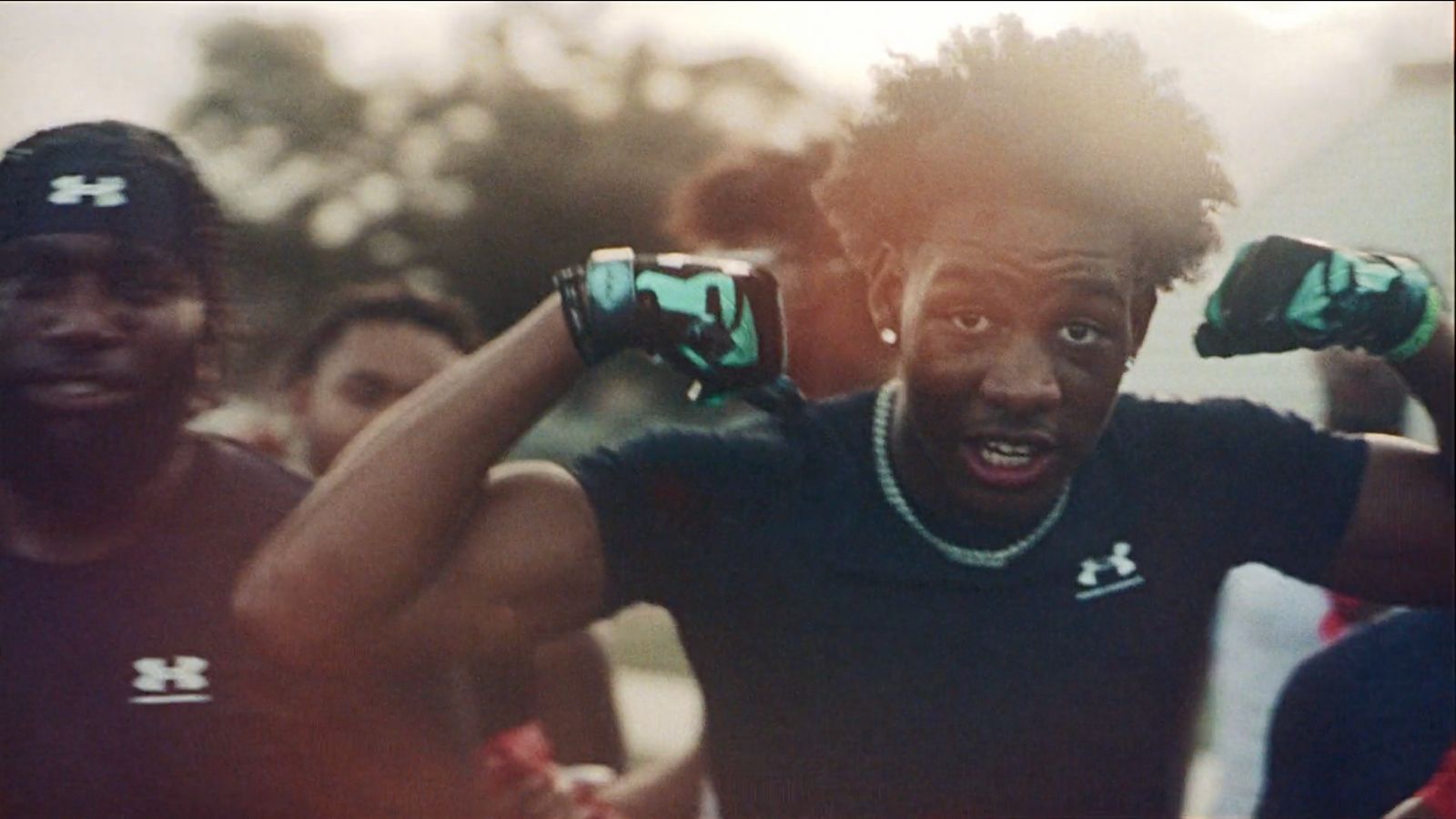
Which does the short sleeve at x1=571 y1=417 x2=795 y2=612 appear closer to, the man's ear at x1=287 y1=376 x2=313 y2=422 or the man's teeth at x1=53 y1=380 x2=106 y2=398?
the man's teeth at x1=53 y1=380 x2=106 y2=398

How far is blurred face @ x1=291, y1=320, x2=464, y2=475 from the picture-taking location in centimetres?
247

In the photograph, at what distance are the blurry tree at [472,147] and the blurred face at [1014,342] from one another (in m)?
0.47

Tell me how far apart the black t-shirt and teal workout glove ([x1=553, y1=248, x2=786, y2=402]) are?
121mm

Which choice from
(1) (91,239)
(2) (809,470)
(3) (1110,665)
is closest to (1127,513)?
(3) (1110,665)

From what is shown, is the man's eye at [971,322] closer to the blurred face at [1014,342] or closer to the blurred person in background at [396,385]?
the blurred face at [1014,342]

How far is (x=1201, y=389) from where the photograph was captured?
2.22 m

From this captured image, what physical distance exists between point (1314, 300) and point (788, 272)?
64 cm

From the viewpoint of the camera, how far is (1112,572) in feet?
6.05

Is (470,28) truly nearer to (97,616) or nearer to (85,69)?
(85,69)

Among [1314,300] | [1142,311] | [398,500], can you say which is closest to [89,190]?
[398,500]

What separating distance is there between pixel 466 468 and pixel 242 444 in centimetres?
37

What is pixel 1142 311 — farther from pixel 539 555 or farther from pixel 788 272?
pixel 539 555

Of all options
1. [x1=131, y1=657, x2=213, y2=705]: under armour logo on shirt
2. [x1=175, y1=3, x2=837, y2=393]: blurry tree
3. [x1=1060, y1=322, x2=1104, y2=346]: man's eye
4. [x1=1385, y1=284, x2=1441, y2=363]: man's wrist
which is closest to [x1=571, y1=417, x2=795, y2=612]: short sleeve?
[x1=1060, y1=322, x2=1104, y2=346]: man's eye

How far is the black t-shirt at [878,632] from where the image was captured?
1776 millimetres
